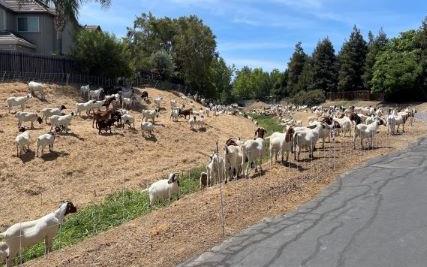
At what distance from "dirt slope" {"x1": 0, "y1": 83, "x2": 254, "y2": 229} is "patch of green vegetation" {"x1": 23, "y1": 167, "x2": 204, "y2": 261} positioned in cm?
171

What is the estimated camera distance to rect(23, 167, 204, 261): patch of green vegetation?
15488 mm

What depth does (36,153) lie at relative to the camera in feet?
88.7

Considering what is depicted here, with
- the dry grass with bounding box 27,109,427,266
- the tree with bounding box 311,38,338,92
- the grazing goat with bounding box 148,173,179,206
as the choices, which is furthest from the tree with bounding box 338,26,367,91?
the grazing goat with bounding box 148,173,179,206

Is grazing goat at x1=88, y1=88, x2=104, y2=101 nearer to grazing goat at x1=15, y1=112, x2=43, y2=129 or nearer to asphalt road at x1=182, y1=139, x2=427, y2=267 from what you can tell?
grazing goat at x1=15, y1=112, x2=43, y2=129

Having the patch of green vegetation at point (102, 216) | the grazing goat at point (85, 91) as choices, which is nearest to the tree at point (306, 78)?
the grazing goat at point (85, 91)

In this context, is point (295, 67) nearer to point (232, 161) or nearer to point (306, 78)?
point (306, 78)

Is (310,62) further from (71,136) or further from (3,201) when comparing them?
(3,201)

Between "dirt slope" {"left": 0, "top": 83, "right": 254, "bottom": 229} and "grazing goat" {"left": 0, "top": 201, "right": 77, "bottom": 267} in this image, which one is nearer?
"grazing goat" {"left": 0, "top": 201, "right": 77, "bottom": 267}

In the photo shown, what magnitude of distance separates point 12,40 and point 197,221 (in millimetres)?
39353

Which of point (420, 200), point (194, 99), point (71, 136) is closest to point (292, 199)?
point (420, 200)

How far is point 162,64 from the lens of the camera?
223 ft

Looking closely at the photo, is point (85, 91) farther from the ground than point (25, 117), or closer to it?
farther from the ground

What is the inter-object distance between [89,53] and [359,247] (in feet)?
133

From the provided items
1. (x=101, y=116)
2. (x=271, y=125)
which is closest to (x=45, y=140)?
(x=101, y=116)
